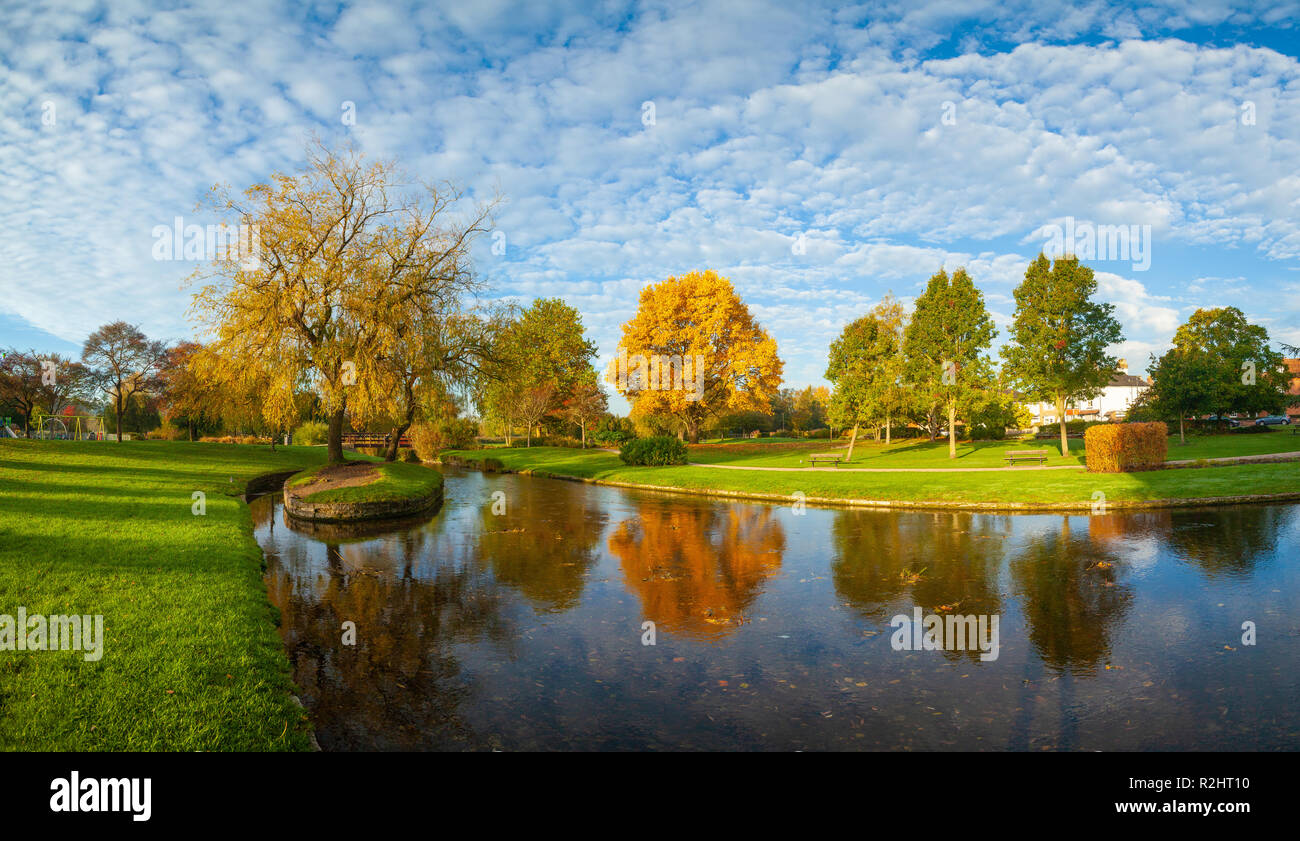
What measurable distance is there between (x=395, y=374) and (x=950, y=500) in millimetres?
21561

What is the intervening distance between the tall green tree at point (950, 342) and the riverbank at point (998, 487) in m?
9.17

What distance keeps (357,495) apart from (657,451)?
18827 millimetres

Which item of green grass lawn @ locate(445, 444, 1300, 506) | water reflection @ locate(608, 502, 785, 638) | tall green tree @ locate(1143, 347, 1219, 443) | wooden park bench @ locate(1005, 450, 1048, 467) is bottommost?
water reflection @ locate(608, 502, 785, 638)

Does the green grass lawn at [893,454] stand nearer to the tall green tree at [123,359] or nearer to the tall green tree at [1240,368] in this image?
the tall green tree at [1240,368]

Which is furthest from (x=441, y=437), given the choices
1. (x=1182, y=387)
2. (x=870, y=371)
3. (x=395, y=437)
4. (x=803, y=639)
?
(x=1182, y=387)

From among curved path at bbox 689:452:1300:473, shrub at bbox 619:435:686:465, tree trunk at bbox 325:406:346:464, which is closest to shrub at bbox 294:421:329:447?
tree trunk at bbox 325:406:346:464

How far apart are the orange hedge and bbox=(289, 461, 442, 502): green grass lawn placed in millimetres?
25194

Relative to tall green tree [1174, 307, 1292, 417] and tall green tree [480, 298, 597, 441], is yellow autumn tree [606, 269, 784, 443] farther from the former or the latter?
tall green tree [1174, 307, 1292, 417]

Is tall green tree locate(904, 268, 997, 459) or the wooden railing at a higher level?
tall green tree locate(904, 268, 997, 459)

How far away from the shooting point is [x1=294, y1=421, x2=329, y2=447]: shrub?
2346 inches

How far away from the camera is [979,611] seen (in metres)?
8.85

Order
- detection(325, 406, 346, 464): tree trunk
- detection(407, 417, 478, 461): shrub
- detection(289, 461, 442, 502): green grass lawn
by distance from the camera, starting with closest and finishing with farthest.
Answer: detection(289, 461, 442, 502): green grass lawn → detection(325, 406, 346, 464): tree trunk → detection(407, 417, 478, 461): shrub
